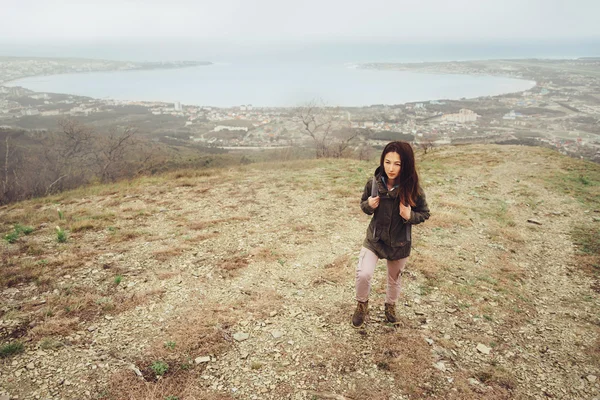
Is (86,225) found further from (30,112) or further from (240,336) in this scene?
(30,112)

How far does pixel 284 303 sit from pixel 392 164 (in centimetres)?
267

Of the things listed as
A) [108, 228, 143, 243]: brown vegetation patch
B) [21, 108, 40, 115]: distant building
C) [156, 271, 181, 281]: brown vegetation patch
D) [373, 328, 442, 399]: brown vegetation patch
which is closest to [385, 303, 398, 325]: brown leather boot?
[373, 328, 442, 399]: brown vegetation patch

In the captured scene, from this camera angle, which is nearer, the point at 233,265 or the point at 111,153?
the point at 233,265

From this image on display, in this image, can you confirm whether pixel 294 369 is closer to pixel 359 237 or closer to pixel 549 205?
pixel 359 237

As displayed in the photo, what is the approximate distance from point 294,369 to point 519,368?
8.44 ft

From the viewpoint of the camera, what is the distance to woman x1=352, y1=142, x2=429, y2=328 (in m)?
3.29

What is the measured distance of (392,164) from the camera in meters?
3.28

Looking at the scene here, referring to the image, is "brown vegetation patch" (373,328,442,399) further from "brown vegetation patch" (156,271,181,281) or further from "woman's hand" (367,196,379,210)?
"brown vegetation patch" (156,271,181,281)

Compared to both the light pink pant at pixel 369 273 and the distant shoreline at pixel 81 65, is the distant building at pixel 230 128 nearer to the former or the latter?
the light pink pant at pixel 369 273

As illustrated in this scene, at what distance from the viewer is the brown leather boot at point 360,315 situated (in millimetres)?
3972

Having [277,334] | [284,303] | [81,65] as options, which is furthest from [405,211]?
[81,65]

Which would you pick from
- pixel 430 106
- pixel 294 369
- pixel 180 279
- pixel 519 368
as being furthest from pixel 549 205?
pixel 430 106

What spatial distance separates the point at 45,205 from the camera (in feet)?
30.9

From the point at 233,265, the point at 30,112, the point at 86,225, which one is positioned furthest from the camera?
the point at 30,112
